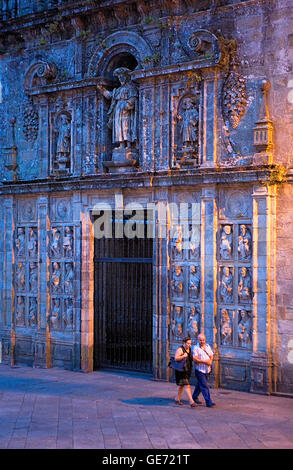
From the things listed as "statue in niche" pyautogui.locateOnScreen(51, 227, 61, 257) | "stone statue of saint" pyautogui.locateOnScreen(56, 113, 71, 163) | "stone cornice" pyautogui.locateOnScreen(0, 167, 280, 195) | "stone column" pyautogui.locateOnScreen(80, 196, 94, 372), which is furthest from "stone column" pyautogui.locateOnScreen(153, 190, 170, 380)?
"stone statue of saint" pyautogui.locateOnScreen(56, 113, 71, 163)

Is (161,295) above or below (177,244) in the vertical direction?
below

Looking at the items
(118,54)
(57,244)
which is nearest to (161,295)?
(57,244)

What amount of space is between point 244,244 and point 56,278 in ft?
18.4

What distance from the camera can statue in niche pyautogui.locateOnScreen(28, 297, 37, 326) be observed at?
1995 cm

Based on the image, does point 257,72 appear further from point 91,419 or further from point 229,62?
point 91,419

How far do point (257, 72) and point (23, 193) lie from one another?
24.1ft

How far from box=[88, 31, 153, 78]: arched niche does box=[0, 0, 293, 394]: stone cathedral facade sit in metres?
0.04

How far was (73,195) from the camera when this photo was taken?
19.2 m

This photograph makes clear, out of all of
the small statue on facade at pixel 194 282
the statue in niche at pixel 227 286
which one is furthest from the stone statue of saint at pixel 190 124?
the statue in niche at pixel 227 286

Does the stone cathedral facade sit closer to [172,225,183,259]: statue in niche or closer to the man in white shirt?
[172,225,183,259]: statue in niche

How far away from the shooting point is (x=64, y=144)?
19500 mm

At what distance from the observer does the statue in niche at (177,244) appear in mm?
17328

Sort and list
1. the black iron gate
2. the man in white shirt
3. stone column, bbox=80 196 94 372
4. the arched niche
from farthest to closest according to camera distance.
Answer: stone column, bbox=80 196 94 372
the black iron gate
the arched niche
the man in white shirt

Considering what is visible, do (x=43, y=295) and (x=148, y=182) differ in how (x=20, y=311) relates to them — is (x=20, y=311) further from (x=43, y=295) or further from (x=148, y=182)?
(x=148, y=182)
